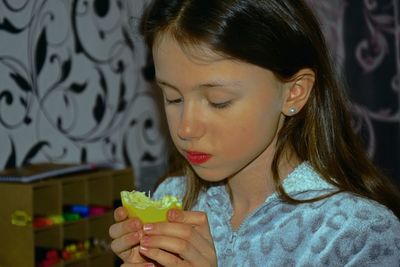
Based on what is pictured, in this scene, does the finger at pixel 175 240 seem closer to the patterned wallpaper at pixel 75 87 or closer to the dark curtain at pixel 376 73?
the patterned wallpaper at pixel 75 87

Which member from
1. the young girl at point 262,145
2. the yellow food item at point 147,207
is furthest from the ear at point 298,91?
the yellow food item at point 147,207

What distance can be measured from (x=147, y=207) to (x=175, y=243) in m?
0.06

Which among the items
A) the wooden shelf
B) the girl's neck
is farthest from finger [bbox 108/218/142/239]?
the wooden shelf

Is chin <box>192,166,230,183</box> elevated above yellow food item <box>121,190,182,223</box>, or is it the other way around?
chin <box>192,166,230,183</box>

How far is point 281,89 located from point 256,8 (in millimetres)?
120

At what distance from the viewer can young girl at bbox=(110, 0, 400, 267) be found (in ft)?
2.48

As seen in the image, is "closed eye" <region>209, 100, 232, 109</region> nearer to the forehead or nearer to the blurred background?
the forehead

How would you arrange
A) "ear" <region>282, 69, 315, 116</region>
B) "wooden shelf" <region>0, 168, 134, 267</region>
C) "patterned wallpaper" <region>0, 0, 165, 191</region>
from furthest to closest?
"patterned wallpaper" <region>0, 0, 165, 191</region> → "wooden shelf" <region>0, 168, 134, 267</region> → "ear" <region>282, 69, 315, 116</region>

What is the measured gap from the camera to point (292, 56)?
804 millimetres

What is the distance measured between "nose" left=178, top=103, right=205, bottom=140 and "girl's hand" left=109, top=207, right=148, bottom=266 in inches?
5.2

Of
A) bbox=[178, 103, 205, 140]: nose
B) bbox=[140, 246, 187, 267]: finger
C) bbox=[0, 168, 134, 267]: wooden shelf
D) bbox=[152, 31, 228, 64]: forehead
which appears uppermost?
bbox=[152, 31, 228, 64]: forehead

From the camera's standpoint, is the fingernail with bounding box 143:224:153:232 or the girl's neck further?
the girl's neck

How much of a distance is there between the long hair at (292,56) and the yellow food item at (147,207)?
201 mm

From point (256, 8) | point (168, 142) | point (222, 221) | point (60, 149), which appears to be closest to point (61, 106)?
point (60, 149)
